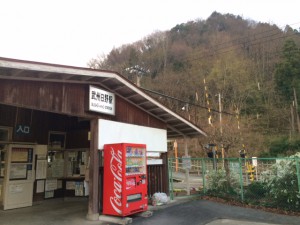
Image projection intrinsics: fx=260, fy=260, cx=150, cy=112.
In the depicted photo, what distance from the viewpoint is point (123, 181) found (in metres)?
7.19

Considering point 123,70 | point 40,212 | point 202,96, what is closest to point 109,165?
point 40,212

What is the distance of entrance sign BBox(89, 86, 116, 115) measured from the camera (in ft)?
25.6

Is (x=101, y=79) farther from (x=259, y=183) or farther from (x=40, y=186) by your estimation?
(x=259, y=183)

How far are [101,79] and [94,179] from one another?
10.0ft

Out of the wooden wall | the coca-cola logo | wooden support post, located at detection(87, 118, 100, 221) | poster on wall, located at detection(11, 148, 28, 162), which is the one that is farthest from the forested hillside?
the coca-cola logo

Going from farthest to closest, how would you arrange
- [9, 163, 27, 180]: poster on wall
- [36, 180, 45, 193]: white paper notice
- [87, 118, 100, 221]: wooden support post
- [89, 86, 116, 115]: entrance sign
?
[36, 180, 45, 193]: white paper notice, [9, 163, 27, 180]: poster on wall, [89, 86, 116, 115]: entrance sign, [87, 118, 100, 221]: wooden support post

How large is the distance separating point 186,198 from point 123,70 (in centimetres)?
1313

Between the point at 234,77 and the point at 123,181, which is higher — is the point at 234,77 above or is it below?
above

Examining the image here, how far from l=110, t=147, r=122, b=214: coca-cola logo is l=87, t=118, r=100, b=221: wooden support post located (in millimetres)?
506

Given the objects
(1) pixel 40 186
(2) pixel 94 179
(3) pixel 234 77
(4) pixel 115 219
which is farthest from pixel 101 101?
(3) pixel 234 77

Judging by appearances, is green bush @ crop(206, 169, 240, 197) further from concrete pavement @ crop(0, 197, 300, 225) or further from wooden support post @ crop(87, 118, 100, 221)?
wooden support post @ crop(87, 118, 100, 221)

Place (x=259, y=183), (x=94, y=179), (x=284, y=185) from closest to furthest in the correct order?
(x=94, y=179)
(x=284, y=185)
(x=259, y=183)

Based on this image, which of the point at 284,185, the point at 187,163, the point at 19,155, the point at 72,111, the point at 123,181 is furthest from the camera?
the point at 187,163

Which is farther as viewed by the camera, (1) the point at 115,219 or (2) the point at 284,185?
(2) the point at 284,185
